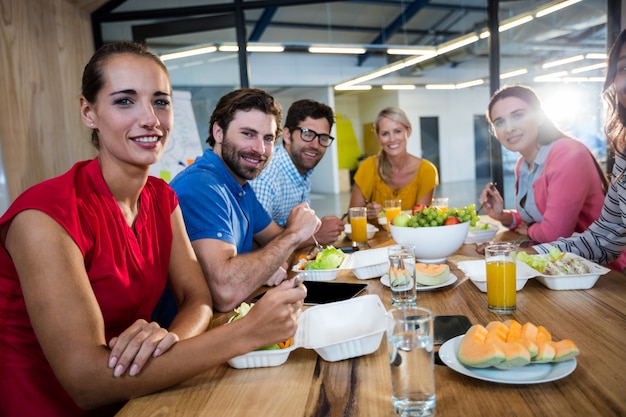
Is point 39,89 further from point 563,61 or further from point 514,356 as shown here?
point 563,61

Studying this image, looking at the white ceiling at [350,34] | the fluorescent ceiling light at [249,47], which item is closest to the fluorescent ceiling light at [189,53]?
the white ceiling at [350,34]

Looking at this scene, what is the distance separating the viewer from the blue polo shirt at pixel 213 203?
162 cm

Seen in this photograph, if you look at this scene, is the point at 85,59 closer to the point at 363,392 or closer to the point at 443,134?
the point at 363,392

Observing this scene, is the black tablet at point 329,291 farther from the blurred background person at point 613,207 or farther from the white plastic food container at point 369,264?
the blurred background person at point 613,207

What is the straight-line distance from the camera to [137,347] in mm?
945

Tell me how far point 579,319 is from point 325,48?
604cm

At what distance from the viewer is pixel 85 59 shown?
466 cm

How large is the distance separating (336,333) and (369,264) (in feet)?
1.90

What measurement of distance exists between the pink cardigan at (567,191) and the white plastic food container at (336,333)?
4.64 feet

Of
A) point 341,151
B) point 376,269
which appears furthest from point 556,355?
point 341,151

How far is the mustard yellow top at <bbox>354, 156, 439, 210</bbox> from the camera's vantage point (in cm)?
358

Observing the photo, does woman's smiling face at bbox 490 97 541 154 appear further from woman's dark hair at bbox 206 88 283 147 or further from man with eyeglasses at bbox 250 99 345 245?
woman's dark hair at bbox 206 88 283 147

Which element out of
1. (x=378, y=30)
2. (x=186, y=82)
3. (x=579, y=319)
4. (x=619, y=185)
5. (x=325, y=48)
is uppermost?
(x=378, y=30)

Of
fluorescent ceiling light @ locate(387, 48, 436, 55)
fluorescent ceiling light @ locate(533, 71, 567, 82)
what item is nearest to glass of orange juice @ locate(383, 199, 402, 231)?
fluorescent ceiling light @ locate(533, 71, 567, 82)
